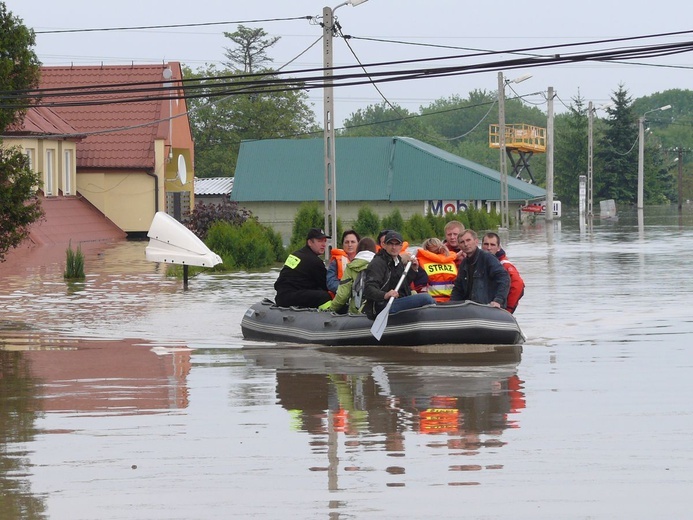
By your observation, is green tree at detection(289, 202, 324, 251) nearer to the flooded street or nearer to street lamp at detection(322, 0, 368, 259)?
street lamp at detection(322, 0, 368, 259)

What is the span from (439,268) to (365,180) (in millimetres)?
53595

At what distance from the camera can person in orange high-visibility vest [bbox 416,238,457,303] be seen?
17.0 meters

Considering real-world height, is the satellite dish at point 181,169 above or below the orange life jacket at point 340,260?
above

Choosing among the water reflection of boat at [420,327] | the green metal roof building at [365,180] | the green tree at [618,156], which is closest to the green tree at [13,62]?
the water reflection of boat at [420,327]

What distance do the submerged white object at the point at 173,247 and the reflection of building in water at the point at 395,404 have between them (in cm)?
1089

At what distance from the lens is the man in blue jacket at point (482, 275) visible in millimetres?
16312

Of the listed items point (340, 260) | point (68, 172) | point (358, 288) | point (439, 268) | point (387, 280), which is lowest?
point (358, 288)

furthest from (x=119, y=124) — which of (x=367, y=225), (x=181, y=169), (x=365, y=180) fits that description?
(x=365, y=180)

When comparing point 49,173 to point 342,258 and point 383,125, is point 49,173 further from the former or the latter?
point 383,125

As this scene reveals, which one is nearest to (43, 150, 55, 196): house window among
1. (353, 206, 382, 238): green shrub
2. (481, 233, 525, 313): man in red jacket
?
(353, 206, 382, 238): green shrub

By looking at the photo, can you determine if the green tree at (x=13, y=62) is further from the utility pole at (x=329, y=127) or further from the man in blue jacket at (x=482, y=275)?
the man in blue jacket at (x=482, y=275)

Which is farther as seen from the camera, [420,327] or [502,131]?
[502,131]

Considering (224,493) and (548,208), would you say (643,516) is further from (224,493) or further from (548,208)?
(548,208)

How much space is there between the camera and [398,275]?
54.1 feet
